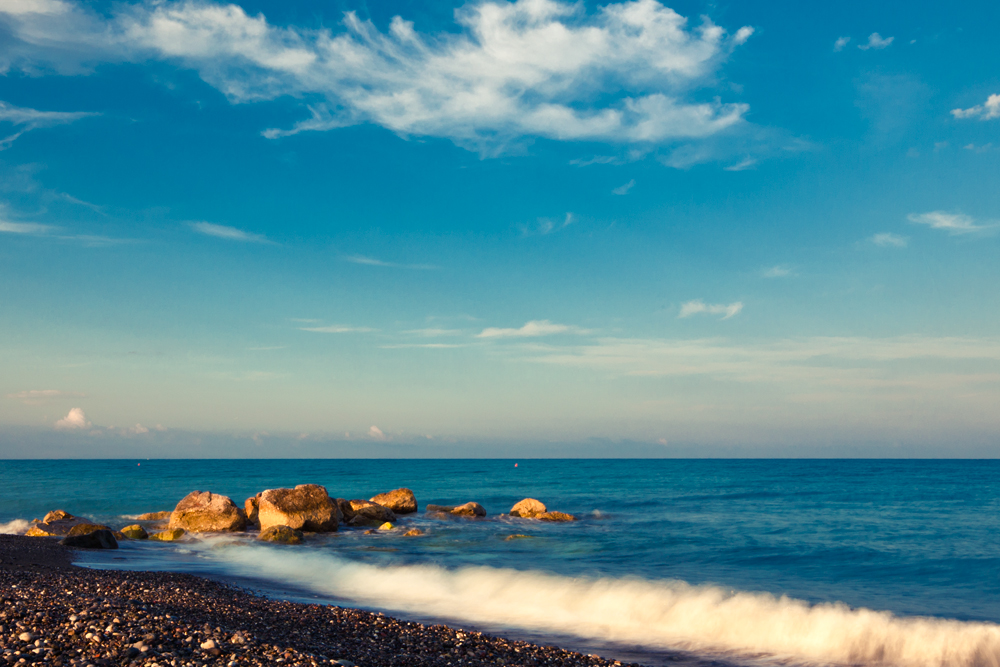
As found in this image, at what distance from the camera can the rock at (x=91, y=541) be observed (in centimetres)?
2066

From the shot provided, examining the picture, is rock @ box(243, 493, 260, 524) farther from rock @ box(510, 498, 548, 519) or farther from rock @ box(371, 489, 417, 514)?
rock @ box(510, 498, 548, 519)

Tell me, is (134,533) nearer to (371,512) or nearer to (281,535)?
(281,535)

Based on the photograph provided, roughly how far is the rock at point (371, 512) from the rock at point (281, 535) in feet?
17.1

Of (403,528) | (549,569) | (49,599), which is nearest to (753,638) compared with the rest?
(549,569)

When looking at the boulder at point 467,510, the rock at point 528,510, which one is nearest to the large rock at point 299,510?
the boulder at point 467,510

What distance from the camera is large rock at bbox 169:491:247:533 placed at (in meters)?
26.7

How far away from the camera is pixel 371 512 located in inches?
1194

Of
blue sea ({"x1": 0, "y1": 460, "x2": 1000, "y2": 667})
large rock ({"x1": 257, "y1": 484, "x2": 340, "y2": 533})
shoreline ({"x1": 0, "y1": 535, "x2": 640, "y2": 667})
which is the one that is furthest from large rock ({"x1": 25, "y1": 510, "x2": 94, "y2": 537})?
shoreline ({"x1": 0, "y1": 535, "x2": 640, "y2": 667})

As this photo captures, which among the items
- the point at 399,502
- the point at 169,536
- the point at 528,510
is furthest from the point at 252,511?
the point at 528,510

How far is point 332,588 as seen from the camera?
16.8 m

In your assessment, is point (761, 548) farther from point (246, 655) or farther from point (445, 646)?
point (246, 655)

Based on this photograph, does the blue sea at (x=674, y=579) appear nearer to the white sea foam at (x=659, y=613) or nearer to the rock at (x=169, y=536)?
the white sea foam at (x=659, y=613)

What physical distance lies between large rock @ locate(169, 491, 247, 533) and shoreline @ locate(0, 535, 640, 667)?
13.3m

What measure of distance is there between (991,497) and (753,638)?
165 feet
